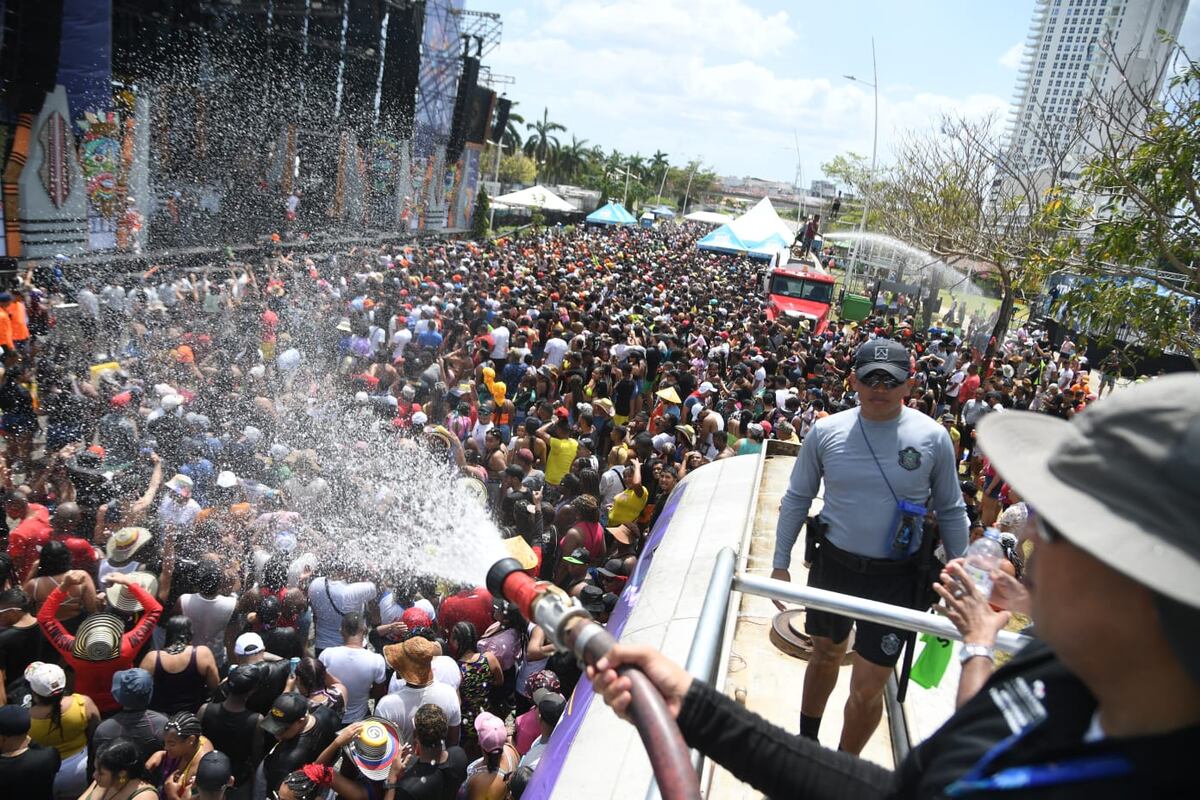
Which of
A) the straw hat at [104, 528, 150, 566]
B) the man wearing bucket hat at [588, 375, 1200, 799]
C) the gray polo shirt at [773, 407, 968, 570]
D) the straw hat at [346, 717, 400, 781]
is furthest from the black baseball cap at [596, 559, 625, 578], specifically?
the man wearing bucket hat at [588, 375, 1200, 799]

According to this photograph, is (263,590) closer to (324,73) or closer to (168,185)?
(168,185)

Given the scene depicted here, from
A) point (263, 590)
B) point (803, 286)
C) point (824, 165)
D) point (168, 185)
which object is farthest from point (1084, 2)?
point (263, 590)

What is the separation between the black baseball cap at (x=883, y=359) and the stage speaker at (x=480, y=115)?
1464 inches

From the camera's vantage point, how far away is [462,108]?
36.3 m

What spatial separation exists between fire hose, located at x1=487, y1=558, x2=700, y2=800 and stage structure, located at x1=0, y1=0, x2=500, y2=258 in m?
17.6

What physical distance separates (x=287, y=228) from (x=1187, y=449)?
1213 inches

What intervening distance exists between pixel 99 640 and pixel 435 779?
2.15 metres

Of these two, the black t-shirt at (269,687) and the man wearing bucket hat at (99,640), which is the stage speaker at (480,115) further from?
the black t-shirt at (269,687)

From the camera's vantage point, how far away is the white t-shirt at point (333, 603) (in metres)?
5.19

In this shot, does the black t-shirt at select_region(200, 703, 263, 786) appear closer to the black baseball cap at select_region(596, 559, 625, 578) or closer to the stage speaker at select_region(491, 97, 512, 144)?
the black baseball cap at select_region(596, 559, 625, 578)

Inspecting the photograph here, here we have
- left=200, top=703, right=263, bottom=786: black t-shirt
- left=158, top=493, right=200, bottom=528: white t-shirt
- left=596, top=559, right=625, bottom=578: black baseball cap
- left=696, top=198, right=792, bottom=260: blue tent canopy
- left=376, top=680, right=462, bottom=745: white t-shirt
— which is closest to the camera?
left=200, top=703, right=263, bottom=786: black t-shirt

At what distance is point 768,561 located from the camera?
5383 mm

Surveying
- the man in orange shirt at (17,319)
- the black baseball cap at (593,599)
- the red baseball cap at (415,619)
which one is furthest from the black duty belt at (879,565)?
the man in orange shirt at (17,319)

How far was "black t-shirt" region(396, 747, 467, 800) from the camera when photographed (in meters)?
3.80
